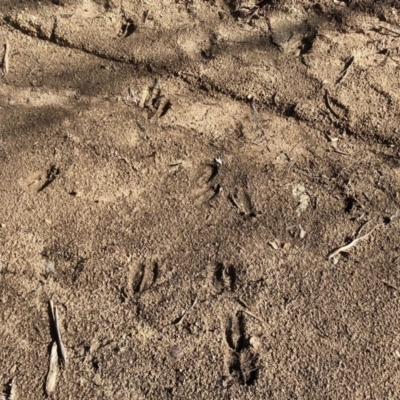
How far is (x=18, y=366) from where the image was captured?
2521mm

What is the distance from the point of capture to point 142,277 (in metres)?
2.72

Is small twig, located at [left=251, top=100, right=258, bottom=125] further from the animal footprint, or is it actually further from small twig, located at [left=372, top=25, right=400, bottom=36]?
small twig, located at [left=372, top=25, right=400, bottom=36]

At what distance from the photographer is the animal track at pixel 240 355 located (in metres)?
2.50

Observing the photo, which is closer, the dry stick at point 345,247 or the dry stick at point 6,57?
the dry stick at point 345,247

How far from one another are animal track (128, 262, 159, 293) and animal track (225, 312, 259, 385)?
1.32ft

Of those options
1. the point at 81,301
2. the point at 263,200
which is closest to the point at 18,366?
the point at 81,301

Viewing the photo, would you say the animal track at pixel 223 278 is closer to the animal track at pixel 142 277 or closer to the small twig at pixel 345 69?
the animal track at pixel 142 277

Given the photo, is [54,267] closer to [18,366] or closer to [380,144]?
[18,366]

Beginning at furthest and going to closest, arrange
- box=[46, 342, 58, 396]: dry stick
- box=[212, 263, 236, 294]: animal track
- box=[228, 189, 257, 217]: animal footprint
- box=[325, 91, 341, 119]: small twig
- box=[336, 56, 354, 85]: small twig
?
box=[336, 56, 354, 85]: small twig < box=[325, 91, 341, 119]: small twig < box=[228, 189, 257, 217]: animal footprint < box=[212, 263, 236, 294]: animal track < box=[46, 342, 58, 396]: dry stick

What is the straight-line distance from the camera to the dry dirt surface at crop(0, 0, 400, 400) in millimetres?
2535

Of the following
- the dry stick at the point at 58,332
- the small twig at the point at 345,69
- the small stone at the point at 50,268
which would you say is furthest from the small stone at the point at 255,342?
the small twig at the point at 345,69

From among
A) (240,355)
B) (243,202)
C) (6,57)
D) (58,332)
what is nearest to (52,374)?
(58,332)

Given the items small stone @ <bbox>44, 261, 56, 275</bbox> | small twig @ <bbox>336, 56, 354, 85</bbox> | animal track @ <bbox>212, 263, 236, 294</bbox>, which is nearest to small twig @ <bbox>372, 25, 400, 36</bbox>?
small twig @ <bbox>336, 56, 354, 85</bbox>

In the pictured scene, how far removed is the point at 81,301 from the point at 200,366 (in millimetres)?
601
